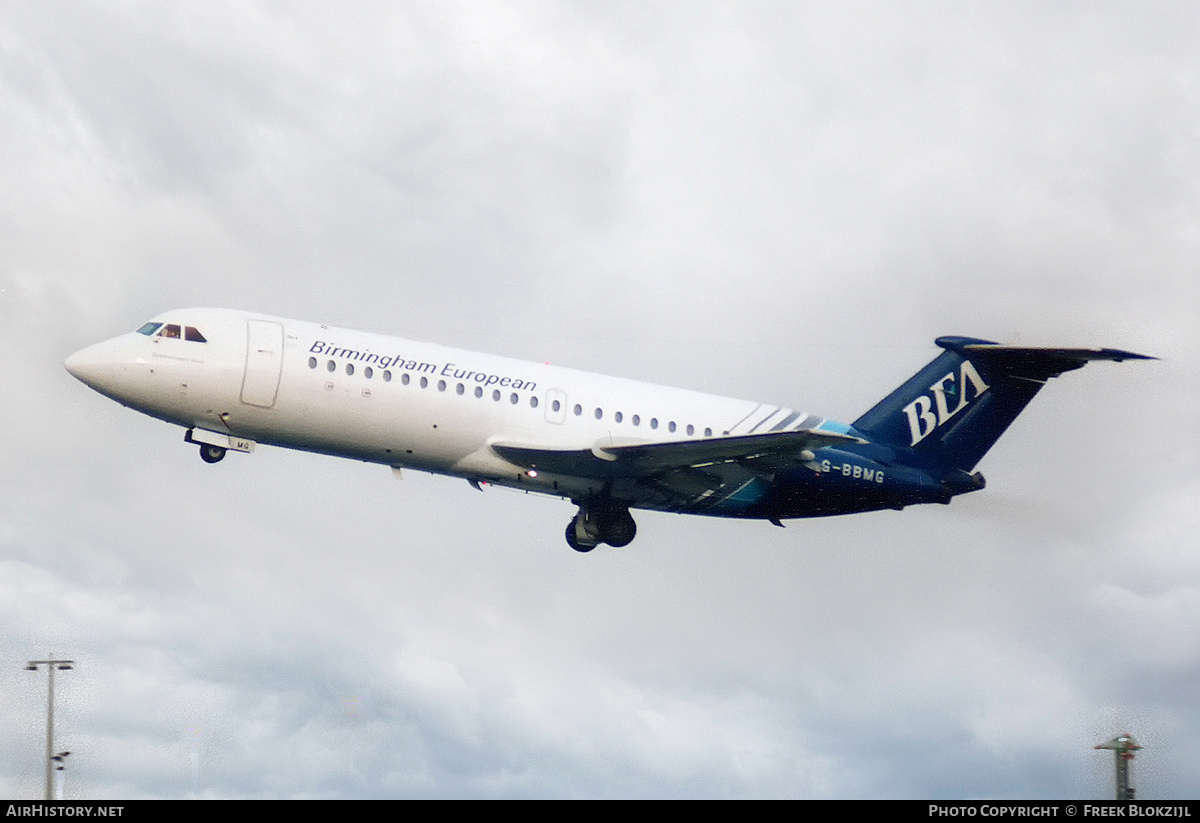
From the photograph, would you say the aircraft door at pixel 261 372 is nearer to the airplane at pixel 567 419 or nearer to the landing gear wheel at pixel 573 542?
the airplane at pixel 567 419

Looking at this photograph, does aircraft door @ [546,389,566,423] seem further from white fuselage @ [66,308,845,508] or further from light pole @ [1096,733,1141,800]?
light pole @ [1096,733,1141,800]

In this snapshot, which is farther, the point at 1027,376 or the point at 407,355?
the point at 1027,376

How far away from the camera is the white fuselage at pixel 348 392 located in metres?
39.8

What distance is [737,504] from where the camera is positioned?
4619 cm

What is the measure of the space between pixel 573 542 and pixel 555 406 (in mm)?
6198

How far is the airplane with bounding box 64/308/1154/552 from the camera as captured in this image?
1574 inches

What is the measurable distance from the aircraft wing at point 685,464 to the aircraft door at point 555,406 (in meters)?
1.02

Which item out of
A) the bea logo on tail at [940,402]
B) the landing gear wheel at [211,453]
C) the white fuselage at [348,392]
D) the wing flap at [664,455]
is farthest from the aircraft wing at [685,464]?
the landing gear wheel at [211,453]
